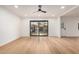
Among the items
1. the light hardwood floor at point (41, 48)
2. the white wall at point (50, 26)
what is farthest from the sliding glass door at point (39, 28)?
the light hardwood floor at point (41, 48)

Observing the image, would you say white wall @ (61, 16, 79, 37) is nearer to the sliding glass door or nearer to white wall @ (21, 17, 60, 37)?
white wall @ (21, 17, 60, 37)

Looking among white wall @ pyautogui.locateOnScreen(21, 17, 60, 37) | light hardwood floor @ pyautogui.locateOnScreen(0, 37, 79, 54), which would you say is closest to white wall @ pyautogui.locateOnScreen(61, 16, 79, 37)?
white wall @ pyautogui.locateOnScreen(21, 17, 60, 37)

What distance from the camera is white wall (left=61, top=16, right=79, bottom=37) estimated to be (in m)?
14.0

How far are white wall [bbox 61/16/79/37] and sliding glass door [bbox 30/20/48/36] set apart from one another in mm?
2203

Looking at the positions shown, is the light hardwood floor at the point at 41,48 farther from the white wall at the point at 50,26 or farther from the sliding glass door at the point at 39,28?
the sliding glass door at the point at 39,28

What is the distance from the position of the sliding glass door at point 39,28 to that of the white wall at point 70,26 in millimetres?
2203

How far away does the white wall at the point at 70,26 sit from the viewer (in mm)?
14048

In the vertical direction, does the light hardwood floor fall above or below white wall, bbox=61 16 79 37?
below

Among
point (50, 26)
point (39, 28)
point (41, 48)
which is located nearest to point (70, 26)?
point (50, 26)

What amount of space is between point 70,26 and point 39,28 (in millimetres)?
3798

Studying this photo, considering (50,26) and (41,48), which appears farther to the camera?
(50,26)

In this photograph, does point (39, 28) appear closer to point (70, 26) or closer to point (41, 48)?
point (70, 26)

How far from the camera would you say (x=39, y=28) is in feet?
50.2
